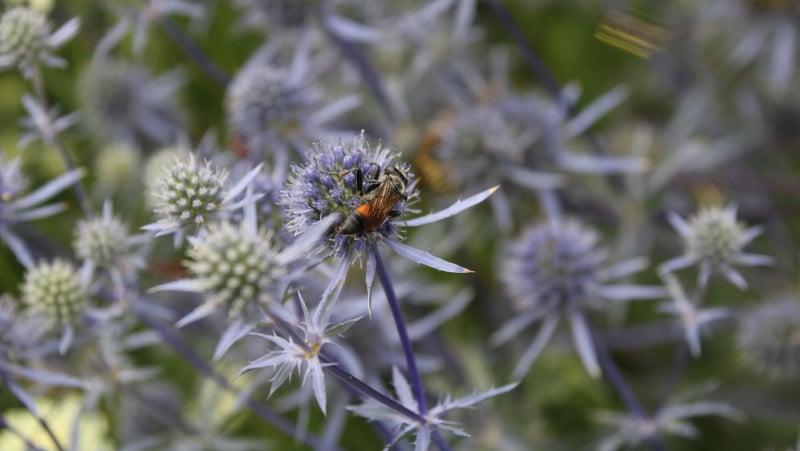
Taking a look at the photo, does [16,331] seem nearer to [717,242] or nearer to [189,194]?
[189,194]

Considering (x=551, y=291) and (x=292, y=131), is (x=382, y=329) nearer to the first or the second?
(x=551, y=291)

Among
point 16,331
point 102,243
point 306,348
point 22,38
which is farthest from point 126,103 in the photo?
point 306,348

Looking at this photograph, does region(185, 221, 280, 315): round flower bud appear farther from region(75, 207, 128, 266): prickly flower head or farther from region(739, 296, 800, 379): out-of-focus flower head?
region(739, 296, 800, 379): out-of-focus flower head

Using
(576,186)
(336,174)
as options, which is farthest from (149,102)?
(336,174)

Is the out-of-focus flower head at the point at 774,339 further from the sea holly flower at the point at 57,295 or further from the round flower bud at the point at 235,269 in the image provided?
the sea holly flower at the point at 57,295

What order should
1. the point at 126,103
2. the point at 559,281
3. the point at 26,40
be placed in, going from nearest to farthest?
the point at 26,40 < the point at 559,281 < the point at 126,103

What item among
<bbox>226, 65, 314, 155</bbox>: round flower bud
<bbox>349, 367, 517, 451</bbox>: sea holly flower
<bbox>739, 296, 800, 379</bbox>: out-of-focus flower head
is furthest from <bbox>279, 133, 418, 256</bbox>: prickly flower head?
<bbox>739, 296, 800, 379</bbox>: out-of-focus flower head
